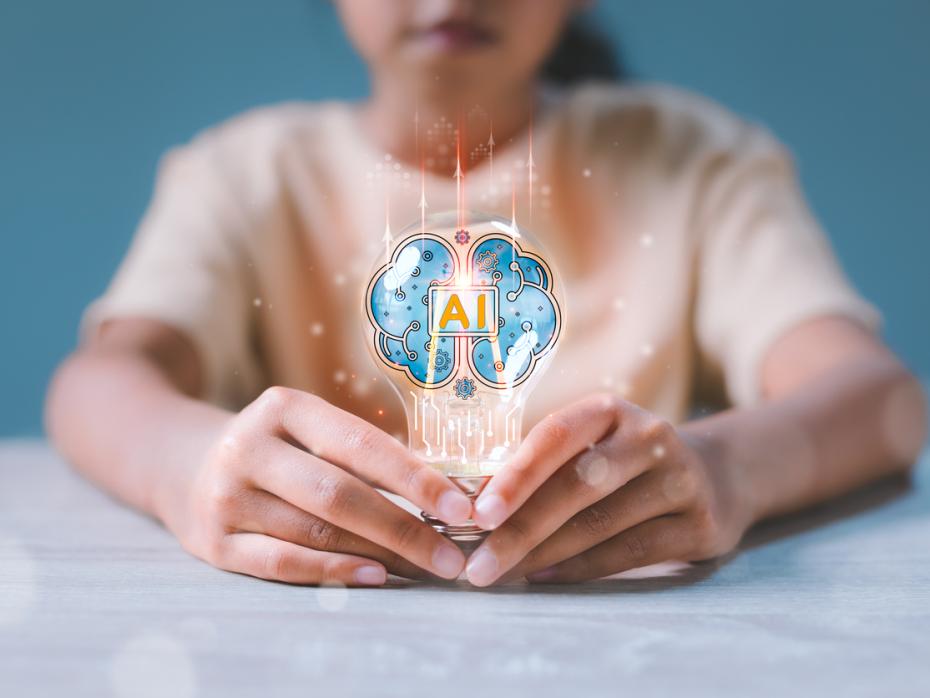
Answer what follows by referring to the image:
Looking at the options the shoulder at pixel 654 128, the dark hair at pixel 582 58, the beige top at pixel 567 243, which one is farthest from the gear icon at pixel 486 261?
the dark hair at pixel 582 58

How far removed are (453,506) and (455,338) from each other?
86 millimetres

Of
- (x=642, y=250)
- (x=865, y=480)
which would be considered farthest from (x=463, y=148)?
(x=865, y=480)

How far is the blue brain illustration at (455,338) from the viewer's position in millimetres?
426

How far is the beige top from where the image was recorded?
71cm

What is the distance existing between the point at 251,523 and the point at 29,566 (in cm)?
13

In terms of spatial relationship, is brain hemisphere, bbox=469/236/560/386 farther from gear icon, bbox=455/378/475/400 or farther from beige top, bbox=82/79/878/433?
beige top, bbox=82/79/878/433

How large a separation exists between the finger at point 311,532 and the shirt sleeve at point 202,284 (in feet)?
0.96

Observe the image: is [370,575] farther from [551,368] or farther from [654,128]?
[654,128]

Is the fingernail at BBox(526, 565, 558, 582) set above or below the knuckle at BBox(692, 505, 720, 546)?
below

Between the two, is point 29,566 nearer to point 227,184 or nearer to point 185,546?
point 185,546

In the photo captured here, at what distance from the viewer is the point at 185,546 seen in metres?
0.48

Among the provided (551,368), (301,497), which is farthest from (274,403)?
(551,368)

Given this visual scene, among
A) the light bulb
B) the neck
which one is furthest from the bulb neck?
the neck

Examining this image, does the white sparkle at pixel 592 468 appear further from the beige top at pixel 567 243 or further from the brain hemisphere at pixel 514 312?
the beige top at pixel 567 243
